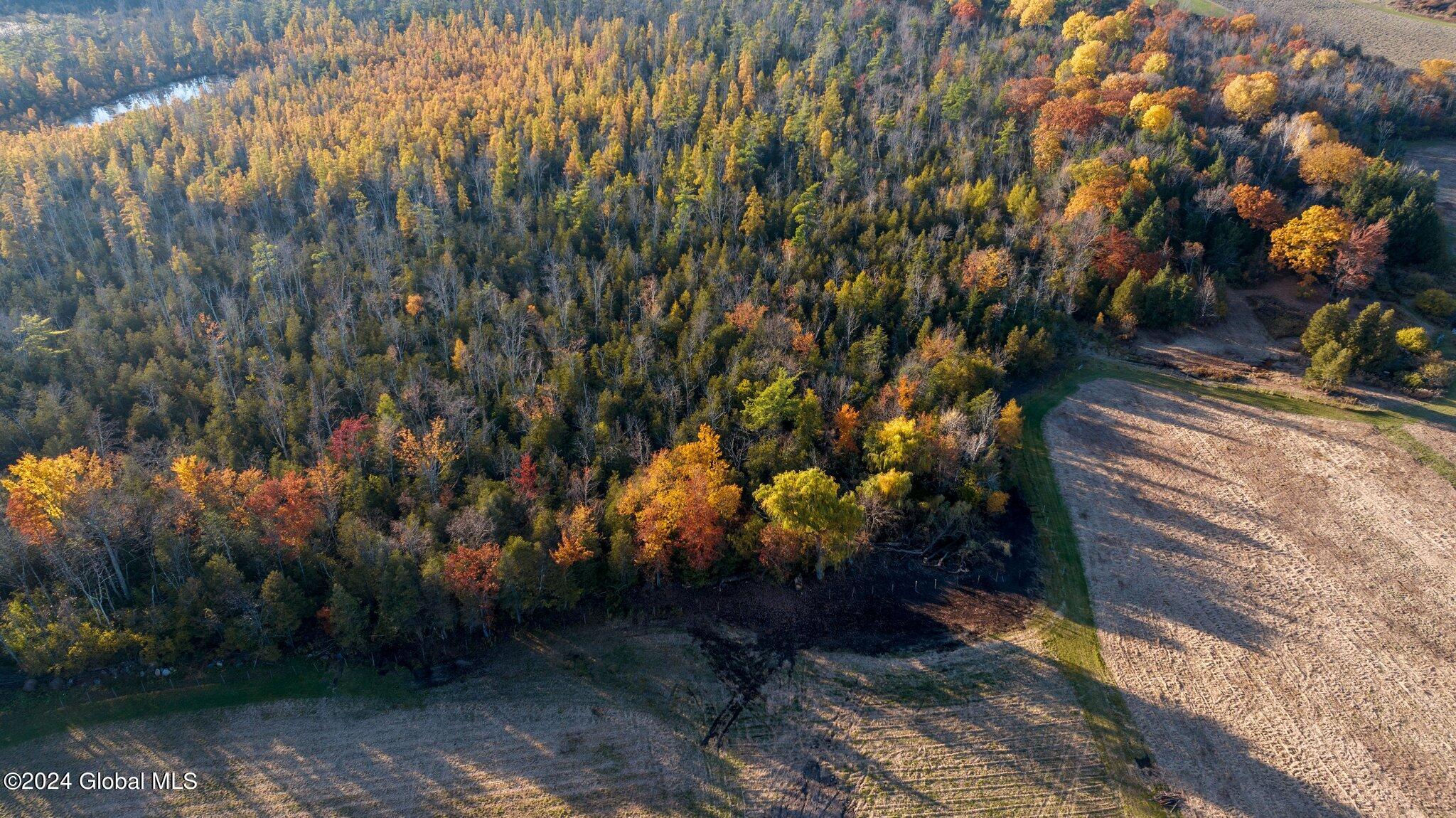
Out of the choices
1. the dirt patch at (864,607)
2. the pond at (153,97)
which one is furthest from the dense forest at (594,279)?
the pond at (153,97)

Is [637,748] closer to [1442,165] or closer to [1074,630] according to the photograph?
[1074,630]

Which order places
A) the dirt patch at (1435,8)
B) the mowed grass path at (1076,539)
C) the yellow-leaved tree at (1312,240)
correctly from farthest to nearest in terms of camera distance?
the dirt patch at (1435,8)
the yellow-leaved tree at (1312,240)
the mowed grass path at (1076,539)

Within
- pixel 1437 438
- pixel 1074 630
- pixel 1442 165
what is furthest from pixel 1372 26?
pixel 1074 630

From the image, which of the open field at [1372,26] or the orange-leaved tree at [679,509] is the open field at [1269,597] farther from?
the open field at [1372,26]

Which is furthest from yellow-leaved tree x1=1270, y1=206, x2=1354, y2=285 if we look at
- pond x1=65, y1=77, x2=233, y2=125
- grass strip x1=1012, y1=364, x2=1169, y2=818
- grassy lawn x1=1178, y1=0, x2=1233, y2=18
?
pond x1=65, y1=77, x2=233, y2=125

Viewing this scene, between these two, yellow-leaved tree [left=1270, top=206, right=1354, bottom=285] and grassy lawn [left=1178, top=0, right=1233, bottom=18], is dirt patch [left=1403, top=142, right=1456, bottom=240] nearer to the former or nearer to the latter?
yellow-leaved tree [left=1270, top=206, right=1354, bottom=285]

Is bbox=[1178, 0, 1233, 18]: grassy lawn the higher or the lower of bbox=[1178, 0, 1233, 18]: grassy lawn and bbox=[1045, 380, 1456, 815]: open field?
the higher

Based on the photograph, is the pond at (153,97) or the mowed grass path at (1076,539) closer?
the mowed grass path at (1076,539)
